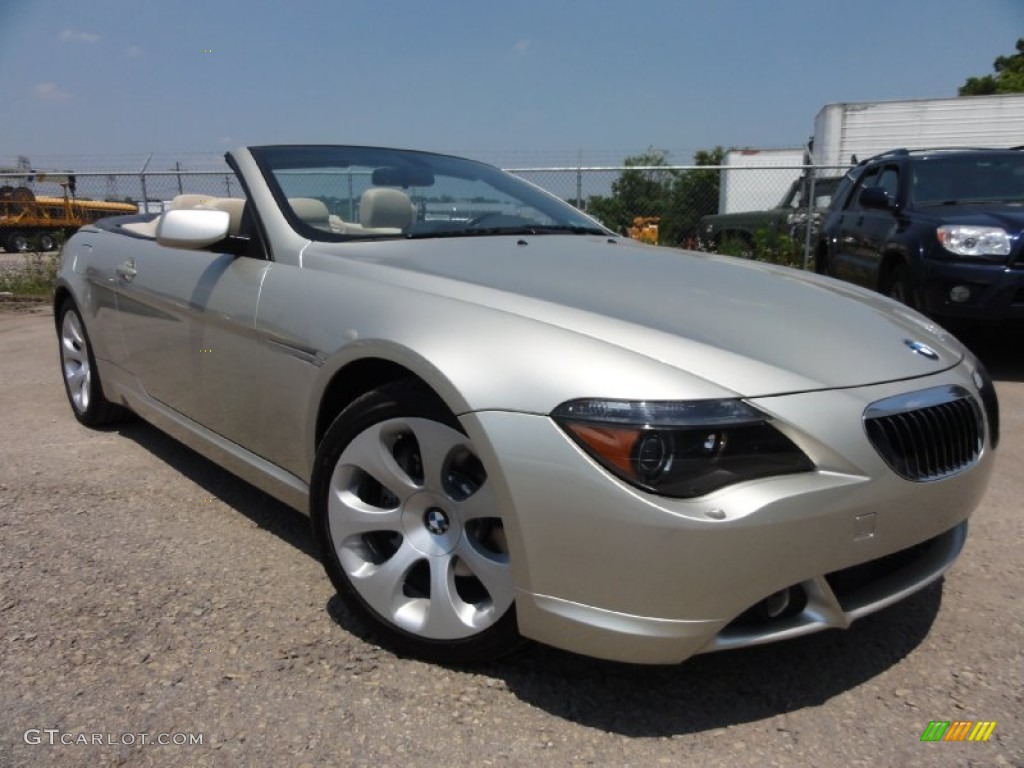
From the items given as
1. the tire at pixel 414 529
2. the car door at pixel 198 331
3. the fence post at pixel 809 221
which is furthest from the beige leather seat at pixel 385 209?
the fence post at pixel 809 221

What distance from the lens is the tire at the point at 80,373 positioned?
4.49 metres

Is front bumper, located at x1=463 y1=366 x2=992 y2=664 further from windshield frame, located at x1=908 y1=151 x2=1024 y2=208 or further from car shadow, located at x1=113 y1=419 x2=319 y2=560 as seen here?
windshield frame, located at x1=908 y1=151 x2=1024 y2=208

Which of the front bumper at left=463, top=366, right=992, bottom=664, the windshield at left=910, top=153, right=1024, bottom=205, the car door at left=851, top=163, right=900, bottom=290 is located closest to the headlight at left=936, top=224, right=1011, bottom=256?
the car door at left=851, top=163, right=900, bottom=290

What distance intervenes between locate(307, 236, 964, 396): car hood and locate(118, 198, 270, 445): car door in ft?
1.39

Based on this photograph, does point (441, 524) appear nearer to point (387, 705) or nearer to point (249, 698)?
point (387, 705)

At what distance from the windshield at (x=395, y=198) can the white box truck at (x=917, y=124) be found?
14.8 m

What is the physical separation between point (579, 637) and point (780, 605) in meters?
0.47

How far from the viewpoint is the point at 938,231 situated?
5.75 metres

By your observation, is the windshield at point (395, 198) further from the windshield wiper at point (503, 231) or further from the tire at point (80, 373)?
the tire at point (80, 373)

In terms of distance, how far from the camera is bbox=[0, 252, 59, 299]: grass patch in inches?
450

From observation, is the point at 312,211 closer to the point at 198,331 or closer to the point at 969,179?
the point at 198,331

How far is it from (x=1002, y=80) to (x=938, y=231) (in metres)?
38.2

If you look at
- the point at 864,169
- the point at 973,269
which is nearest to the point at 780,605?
the point at 973,269

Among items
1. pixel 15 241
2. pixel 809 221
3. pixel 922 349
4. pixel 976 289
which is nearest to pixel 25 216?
pixel 15 241
